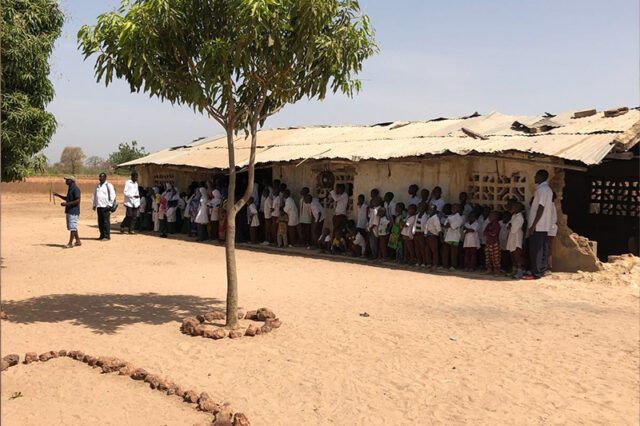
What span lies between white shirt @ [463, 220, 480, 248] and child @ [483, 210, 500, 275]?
0.13 m

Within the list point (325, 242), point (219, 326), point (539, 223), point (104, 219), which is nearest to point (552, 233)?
point (539, 223)

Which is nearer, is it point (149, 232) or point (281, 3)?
point (281, 3)

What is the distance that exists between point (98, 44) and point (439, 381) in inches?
179

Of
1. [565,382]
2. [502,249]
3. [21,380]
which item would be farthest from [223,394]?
[502,249]

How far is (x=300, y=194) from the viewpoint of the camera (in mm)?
14484

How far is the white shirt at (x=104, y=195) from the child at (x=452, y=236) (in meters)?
7.96

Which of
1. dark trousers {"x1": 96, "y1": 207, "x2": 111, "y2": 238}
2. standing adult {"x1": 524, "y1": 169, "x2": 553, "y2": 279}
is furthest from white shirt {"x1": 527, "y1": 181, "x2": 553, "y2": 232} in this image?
dark trousers {"x1": 96, "y1": 207, "x2": 111, "y2": 238}

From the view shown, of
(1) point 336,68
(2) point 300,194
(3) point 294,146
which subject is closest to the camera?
(1) point 336,68

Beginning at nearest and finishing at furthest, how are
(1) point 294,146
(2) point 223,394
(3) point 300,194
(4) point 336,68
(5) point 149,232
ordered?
(2) point 223,394 → (4) point 336,68 → (3) point 300,194 → (1) point 294,146 → (5) point 149,232

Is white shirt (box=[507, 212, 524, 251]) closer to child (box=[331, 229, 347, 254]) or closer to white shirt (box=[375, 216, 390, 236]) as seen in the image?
white shirt (box=[375, 216, 390, 236])

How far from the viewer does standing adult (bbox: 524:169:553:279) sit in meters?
9.52

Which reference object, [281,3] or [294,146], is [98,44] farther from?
[294,146]

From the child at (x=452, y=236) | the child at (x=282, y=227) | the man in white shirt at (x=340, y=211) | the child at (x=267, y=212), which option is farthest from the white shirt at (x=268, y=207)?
the child at (x=452, y=236)

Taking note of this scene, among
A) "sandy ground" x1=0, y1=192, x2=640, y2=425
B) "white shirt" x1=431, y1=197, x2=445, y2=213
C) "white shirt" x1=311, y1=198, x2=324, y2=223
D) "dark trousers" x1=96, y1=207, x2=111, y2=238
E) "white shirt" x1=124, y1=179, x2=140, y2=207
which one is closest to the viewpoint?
"sandy ground" x1=0, y1=192, x2=640, y2=425
